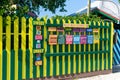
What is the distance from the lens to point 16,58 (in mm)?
10289

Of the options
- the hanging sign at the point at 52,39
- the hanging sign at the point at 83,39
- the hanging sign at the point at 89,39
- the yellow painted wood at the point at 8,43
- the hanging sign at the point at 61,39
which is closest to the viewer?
the yellow painted wood at the point at 8,43

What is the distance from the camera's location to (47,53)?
11.1m

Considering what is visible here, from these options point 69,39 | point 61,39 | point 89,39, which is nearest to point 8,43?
point 61,39

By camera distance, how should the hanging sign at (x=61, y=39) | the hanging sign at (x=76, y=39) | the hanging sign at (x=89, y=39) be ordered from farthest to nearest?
the hanging sign at (x=89, y=39), the hanging sign at (x=76, y=39), the hanging sign at (x=61, y=39)

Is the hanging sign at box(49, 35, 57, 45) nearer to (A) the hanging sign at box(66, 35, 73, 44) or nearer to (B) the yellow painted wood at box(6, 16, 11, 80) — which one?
(A) the hanging sign at box(66, 35, 73, 44)

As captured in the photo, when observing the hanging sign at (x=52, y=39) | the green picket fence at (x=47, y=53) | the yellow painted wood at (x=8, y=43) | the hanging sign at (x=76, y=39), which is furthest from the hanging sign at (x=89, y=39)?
→ the yellow painted wood at (x=8, y=43)

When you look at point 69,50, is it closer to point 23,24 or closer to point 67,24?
point 67,24

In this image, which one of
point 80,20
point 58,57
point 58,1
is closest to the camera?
point 58,57

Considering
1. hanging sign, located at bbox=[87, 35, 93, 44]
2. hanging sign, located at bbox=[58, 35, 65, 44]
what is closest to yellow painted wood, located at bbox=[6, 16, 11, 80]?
hanging sign, located at bbox=[58, 35, 65, 44]

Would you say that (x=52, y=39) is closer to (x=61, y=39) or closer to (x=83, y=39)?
(x=61, y=39)

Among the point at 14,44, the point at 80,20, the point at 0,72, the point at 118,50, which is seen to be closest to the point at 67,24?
the point at 80,20

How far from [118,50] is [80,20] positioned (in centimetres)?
444

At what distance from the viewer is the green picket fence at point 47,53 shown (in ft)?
33.2

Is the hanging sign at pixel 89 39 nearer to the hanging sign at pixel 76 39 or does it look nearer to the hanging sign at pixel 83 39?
the hanging sign at pixel 83 39
